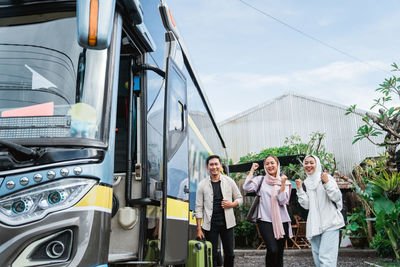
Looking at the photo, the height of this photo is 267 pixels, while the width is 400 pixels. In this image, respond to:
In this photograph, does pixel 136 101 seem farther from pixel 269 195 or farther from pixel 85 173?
pixel 269 195

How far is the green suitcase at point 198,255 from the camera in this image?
179 inches

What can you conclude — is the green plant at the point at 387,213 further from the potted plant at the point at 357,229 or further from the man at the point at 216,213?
the man at the point at 216,213

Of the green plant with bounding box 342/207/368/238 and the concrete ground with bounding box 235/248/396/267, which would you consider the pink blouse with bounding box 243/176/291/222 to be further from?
the green plant with bounding box 342/207/368/238

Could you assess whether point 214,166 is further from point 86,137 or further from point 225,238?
point 86,137

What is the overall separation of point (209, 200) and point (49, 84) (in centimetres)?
303

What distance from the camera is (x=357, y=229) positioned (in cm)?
1064

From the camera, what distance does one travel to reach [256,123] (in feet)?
58.1

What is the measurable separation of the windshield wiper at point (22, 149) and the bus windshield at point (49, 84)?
124mm

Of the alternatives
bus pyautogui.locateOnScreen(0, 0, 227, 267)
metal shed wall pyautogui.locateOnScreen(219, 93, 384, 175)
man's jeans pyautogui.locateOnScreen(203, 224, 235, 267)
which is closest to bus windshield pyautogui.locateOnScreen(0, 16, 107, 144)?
bus pyautogui.locateOnScreen(0, 0, 227, 267)

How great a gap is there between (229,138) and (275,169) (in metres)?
12.3

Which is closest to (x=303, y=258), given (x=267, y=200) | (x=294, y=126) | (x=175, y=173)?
(x=267, y=200)

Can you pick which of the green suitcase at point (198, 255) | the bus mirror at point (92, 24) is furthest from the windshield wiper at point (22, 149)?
the green suitcase at point (198, 255)

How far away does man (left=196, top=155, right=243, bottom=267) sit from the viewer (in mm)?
5098

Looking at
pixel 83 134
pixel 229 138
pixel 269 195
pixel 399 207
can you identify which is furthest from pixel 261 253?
pixel 83 134
